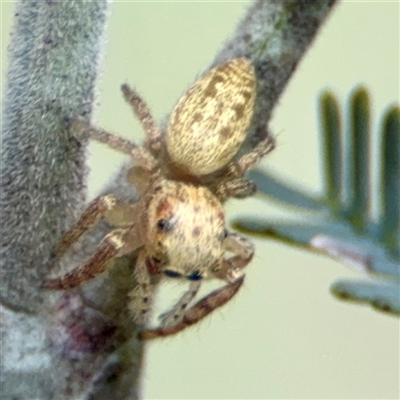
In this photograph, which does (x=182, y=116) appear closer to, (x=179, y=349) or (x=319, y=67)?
(x=179, y=349)

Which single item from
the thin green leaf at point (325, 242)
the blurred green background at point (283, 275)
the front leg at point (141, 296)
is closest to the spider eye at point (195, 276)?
the front leg at point (141, 296)

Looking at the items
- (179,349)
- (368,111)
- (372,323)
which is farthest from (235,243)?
(372,323)

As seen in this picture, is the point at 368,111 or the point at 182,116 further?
the point at 182,116

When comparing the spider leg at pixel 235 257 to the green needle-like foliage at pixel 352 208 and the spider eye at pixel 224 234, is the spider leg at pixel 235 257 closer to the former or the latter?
the spider eye at pixel 224 234

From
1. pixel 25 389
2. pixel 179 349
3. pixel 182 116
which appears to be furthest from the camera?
pixel 179 349

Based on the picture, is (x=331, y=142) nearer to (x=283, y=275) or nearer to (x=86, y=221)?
(x=86, y=221)

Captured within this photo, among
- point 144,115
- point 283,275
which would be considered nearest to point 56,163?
point 144,115

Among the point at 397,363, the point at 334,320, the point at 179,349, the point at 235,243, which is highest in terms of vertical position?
the point at 235,243
